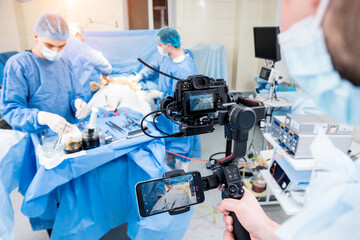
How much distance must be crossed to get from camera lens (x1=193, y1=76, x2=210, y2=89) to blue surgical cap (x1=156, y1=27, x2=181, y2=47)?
168cm

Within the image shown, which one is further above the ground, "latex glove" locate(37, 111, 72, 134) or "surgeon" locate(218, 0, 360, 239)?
"surgeon" locate(218, 0, 360, 239)

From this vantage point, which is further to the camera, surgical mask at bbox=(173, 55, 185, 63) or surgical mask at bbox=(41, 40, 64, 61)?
surgical mask at bbox=(173, 55, 185, 63)

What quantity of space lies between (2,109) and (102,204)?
2.68 feet

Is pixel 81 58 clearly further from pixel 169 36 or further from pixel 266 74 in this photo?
pixel 266 74

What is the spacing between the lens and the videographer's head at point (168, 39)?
2300 millimetres

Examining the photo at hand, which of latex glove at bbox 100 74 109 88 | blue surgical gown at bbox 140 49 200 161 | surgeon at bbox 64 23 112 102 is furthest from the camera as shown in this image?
latex glove at bbox 100 74 109 88

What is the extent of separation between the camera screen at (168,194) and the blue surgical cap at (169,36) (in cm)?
185

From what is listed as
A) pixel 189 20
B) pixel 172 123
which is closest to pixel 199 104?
pixel 172 123

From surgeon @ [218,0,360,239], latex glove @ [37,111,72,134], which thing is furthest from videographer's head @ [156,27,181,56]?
surgeon @ [218,0,360,239]

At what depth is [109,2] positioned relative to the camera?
4.12m

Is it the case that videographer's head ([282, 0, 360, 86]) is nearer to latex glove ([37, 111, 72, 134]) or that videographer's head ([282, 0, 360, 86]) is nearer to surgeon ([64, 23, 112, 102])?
latex glove ([37, 111, 72, 134])

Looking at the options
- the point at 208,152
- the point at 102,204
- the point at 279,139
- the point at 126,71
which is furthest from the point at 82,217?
the point at 126,71

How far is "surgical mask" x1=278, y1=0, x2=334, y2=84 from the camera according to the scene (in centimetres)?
36

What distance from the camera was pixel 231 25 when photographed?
4.24m
